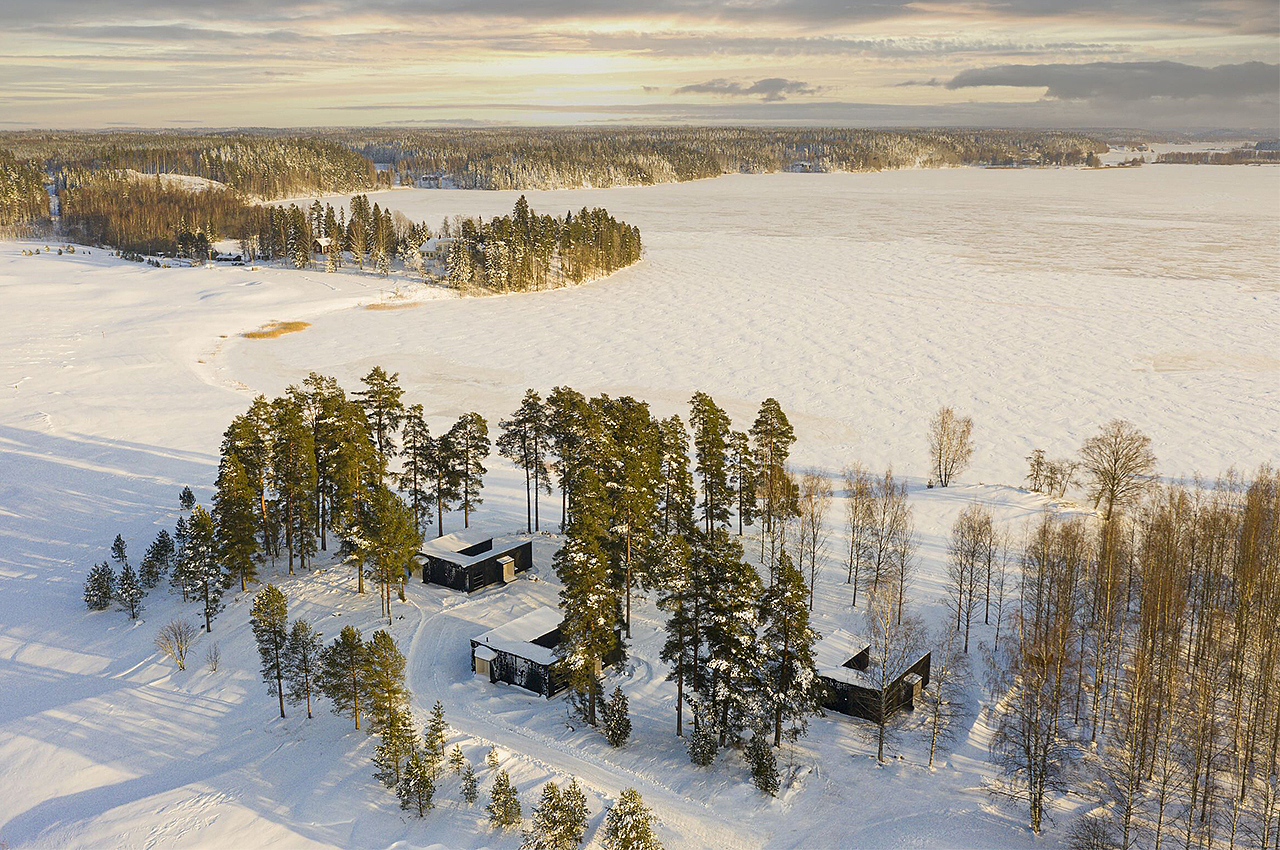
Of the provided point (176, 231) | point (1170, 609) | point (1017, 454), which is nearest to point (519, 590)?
point (1170, 609)

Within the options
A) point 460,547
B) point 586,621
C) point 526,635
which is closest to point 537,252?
point 460,547

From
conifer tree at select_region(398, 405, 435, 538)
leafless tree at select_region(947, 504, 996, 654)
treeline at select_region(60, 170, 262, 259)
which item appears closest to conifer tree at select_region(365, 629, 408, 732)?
conifer tree at select_region(398, 405, 435, 538)

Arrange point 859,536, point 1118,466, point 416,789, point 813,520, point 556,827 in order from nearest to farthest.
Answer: point 556,827
point 416,789
point 813,520
point 859,536
point 1118,466

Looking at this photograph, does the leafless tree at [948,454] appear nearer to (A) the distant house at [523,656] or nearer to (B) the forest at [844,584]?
(B) the forest at [844,584]

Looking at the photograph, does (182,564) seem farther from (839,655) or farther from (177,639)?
(839,655)

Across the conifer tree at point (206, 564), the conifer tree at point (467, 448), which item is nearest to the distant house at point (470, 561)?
the conifer tree at point (467, 448)

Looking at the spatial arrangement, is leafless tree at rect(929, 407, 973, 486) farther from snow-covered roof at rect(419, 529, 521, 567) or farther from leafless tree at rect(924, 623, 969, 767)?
snow-covered roof at rect(419, 529, 521, 567)

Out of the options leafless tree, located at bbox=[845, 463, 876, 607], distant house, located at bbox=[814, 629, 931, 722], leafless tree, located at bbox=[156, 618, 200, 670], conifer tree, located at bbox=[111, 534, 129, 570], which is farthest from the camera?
conifer tree, located at bbox=[111, 534, 129, 570]
